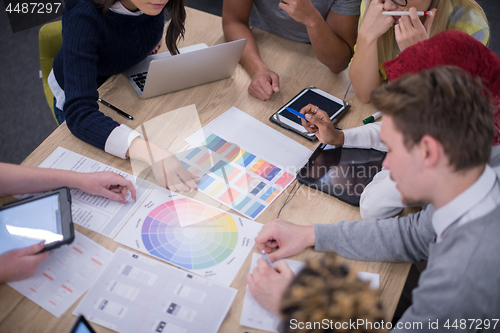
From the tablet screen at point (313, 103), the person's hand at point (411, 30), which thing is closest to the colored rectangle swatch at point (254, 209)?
the tablet screen at point (313, 103)

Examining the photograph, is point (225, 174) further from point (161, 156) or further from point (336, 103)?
point (336, 103)

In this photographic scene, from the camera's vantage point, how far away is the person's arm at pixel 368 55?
4.23ft

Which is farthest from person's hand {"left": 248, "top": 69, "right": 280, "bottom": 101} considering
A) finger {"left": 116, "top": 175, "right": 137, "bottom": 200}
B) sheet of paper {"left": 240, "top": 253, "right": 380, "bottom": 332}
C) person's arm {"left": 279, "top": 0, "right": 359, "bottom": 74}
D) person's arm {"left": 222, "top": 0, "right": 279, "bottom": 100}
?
sheet of paper {"left": 240, "top": 253, "right": 380, "bottom": 332}

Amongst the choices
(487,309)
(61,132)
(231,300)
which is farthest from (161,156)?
(487,309)

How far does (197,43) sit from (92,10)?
441 millimetres

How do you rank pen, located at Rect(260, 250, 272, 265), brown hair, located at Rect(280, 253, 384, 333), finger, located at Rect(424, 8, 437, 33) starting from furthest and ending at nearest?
1. finger, located at Rect(424, 8, 437, 33)
2. pen, located at Rect(260, 250, 272, 265)
3. brown hair, located at Rect(280, 253, 384, 333)

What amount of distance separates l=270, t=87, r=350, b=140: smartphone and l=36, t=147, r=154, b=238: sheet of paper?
0.47 m

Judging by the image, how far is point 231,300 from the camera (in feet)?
2.85

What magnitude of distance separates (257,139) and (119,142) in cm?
41

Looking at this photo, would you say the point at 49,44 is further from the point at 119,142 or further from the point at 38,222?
the point at 38,222

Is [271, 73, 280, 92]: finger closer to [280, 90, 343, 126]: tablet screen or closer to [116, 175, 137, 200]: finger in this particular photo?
[280, 90, 343, 126]: tablet screen

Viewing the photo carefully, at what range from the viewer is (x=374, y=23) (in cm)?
130

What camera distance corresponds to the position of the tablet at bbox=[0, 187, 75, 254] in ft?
2.92

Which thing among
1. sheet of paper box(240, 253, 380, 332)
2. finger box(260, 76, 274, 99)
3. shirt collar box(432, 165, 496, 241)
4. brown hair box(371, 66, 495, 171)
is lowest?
sheet of paper box(240, 253, 380, 332)
